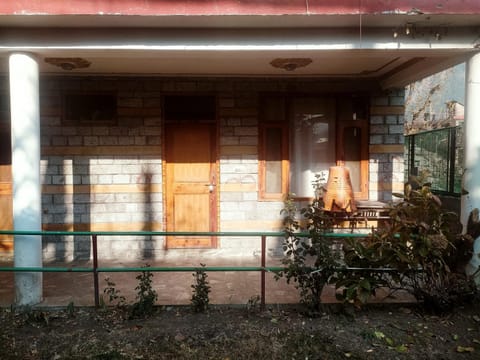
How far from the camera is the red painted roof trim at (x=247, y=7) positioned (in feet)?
10.0

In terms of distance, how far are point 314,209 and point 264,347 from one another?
1.26 meters

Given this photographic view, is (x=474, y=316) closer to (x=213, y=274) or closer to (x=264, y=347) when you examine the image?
(x=264, y=347)

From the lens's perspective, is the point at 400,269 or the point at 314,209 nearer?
the point at 400,269

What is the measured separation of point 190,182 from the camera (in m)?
5.38

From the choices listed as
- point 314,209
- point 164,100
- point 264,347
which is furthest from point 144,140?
point 264,347

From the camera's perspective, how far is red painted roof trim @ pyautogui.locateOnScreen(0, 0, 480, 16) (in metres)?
3.06

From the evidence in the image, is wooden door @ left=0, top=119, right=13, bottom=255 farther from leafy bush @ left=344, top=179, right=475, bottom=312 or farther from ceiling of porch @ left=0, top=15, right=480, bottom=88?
leafy bush @ left=344, top=179, right=475, bottom=312

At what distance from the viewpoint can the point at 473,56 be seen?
3521 millimetres

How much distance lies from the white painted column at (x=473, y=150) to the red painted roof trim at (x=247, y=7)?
626 mm

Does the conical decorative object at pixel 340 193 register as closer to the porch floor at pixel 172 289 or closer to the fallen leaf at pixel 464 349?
the porch floor at pixel 172 289

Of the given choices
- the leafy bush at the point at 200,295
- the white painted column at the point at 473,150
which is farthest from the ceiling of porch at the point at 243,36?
the leafy bush at the point at 200,295

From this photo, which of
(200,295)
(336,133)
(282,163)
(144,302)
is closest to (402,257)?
(200,295)

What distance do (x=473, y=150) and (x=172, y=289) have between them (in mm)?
3415

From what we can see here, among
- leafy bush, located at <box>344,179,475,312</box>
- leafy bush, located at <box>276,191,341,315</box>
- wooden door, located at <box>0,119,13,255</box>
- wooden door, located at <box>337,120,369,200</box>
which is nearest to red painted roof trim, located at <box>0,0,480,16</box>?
leafy bush, located at <box>344,179,475,312</box>
